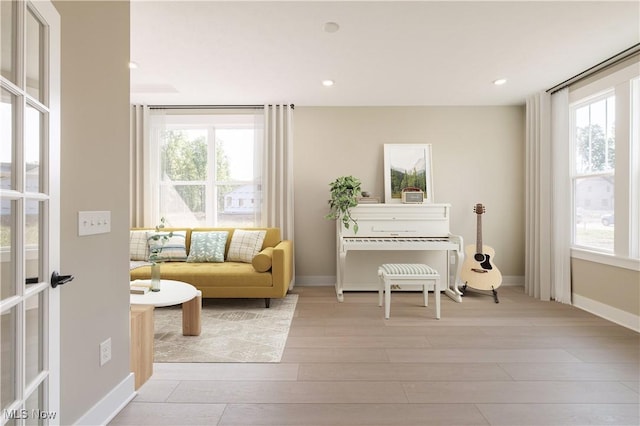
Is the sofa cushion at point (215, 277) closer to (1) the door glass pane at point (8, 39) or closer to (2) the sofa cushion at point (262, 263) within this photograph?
(2) the sofa cushion at point (262, 263)

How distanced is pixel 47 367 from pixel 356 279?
11.1 ft

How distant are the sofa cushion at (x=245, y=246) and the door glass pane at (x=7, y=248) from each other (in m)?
2.88

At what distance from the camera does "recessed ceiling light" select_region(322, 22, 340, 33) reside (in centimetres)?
251

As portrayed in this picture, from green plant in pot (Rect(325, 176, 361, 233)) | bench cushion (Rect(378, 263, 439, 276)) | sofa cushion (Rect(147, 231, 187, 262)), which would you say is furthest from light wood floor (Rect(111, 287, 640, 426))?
sofa cushion (Rect(147, 231, 187, 262))

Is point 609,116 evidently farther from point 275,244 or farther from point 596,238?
point 275,244

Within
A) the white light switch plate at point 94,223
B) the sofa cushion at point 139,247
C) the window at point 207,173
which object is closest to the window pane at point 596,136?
the window at point 207,173

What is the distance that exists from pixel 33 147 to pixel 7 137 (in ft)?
0.38

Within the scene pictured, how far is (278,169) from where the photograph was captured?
4406 mm

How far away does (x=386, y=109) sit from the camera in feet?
14.9

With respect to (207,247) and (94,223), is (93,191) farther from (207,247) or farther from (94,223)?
(207,247)

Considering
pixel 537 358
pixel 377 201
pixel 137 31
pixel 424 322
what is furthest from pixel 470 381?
pixel 137 31

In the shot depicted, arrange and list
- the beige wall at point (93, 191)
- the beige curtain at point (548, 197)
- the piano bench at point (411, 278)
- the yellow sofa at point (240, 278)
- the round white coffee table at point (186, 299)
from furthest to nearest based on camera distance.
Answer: the beige curtain at point (548, 197) → the yellow sofa at point (240, 278) → the piano bench at point (411, 278) → the round white coffee table at point (186, 299) → the beige wall at point (93, 191)

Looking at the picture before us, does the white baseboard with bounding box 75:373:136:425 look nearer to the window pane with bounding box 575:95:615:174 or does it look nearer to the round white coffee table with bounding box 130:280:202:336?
the round white coffee table with bounding box 130:280:202:336

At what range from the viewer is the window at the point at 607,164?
9.81ft
